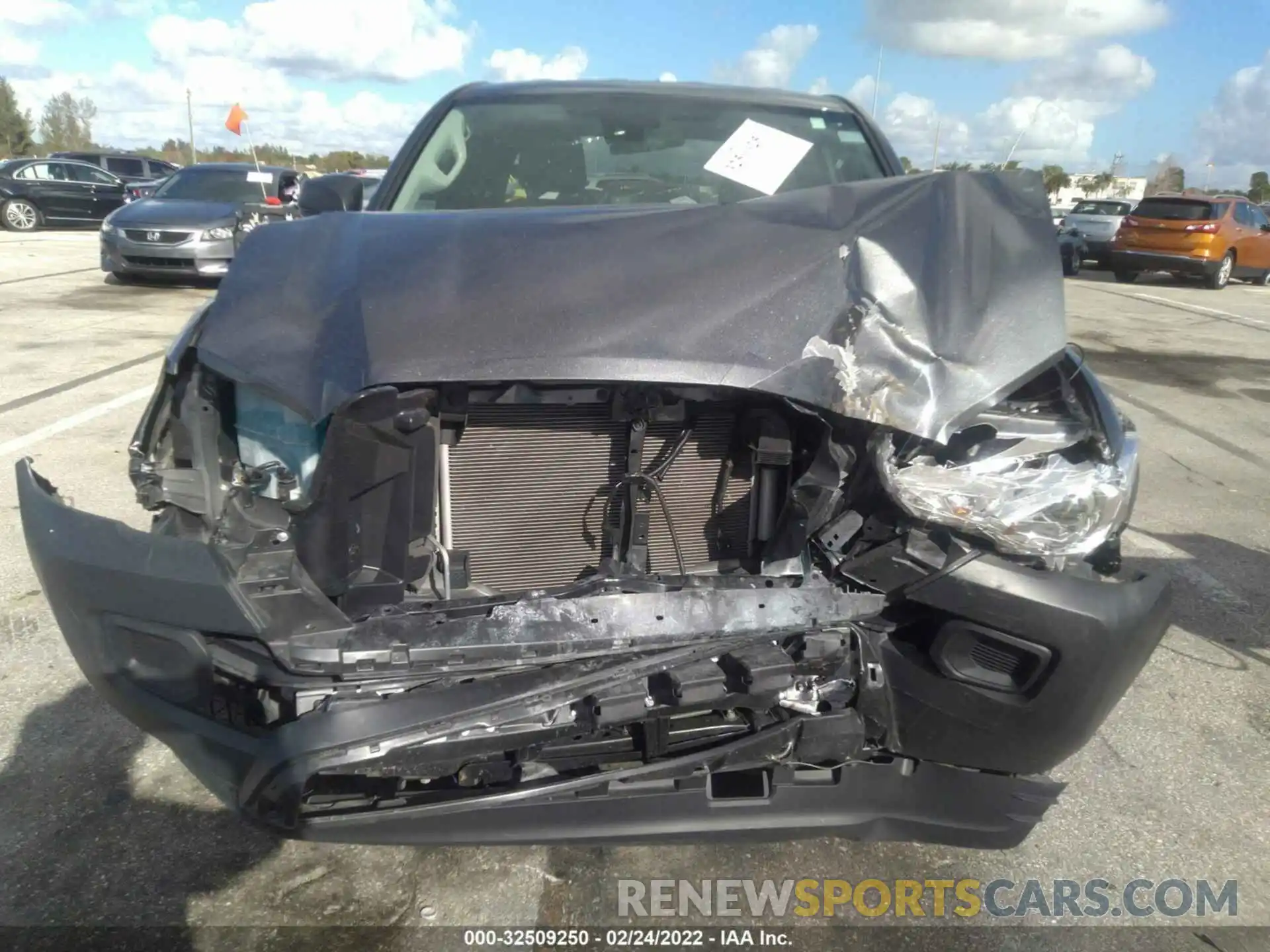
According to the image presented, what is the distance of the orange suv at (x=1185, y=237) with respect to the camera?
15.9 m

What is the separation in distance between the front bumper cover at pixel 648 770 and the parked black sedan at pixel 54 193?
2003cm

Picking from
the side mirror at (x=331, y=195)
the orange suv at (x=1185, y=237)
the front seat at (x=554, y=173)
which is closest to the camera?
the front seat at (x=554, y=173)

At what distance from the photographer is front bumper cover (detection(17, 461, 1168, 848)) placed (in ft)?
5.60

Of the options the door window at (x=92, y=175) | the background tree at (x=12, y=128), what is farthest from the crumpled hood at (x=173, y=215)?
the background tree at (x=12, y=128)

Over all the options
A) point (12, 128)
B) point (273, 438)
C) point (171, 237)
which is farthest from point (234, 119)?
point (12, 128)

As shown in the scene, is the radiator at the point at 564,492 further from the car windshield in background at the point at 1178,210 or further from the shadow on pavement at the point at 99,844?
the car windshield in background at the point at 1178,210

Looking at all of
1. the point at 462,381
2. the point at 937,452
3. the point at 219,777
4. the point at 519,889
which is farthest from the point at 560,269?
the point at 519,889

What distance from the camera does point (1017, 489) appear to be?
6.52 ft

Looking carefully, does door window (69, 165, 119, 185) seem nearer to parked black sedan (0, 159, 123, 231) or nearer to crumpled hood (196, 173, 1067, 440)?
parked black sedan (0, 159, 123, 231)

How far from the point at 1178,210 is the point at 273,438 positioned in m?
17.7

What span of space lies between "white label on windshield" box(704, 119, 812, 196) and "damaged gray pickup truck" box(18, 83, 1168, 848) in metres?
0.84

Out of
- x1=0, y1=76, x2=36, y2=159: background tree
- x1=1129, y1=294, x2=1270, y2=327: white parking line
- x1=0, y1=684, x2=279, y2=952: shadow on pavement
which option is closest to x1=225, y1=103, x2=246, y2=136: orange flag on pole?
x1=0, y1=684, x2=279, y2=952: shadow on pavement

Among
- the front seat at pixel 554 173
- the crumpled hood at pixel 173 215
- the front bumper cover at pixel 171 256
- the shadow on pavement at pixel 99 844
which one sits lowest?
the shadow on pavement at pixel 99 844

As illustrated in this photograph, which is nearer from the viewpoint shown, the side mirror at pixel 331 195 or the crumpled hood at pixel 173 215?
the side mirror at pixel 331 195
